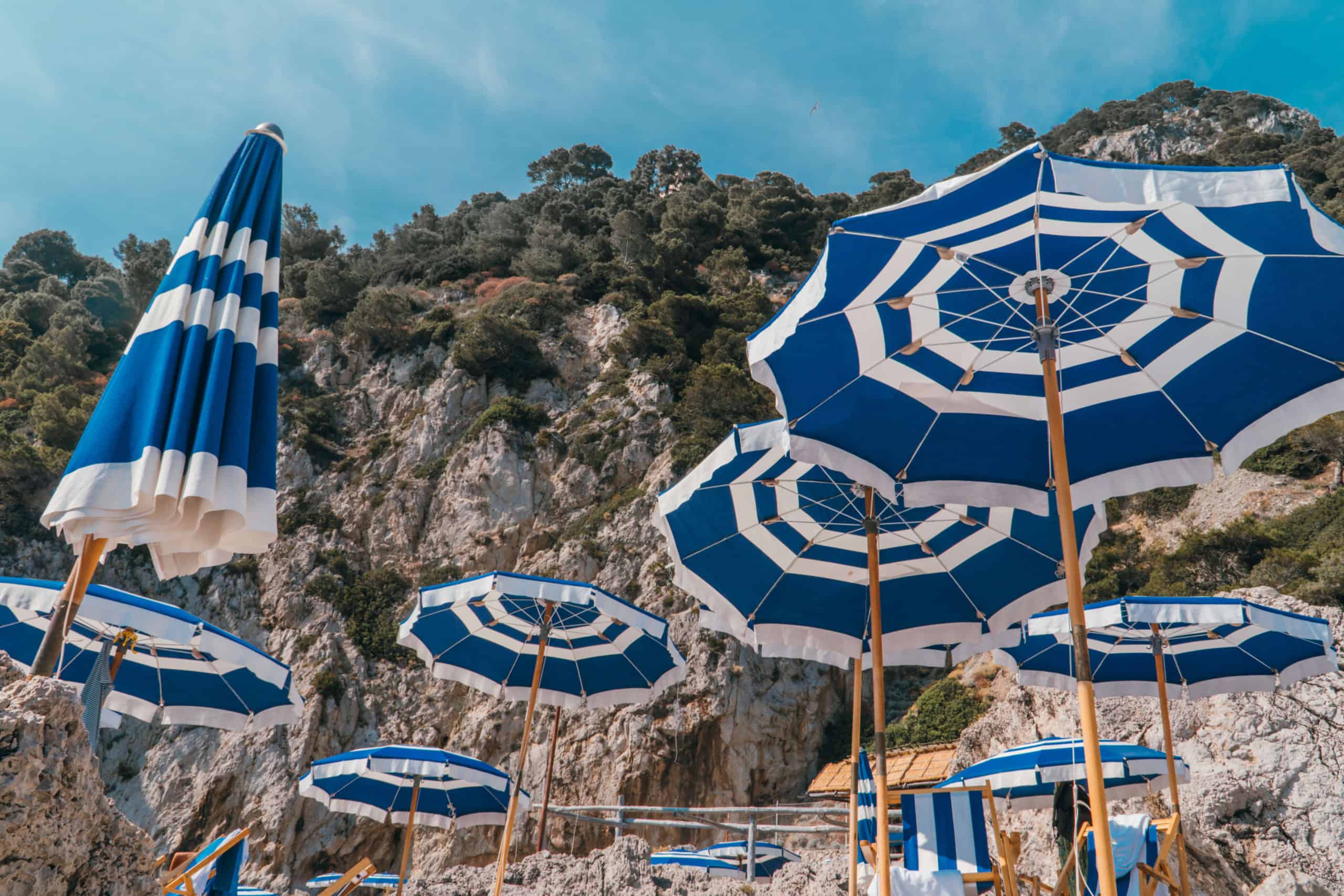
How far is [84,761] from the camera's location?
2.25 metres

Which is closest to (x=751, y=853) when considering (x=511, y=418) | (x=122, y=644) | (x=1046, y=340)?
(x=122, y=644)

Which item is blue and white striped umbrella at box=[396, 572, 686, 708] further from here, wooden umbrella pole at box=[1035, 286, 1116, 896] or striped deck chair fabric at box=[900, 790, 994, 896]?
wooden umbrella pole at box=[1035, 286, 1116, 896]

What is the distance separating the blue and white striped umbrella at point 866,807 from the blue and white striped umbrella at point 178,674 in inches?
181

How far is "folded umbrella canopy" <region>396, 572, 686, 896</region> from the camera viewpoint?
8.53 meters

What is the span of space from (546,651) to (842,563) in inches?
162

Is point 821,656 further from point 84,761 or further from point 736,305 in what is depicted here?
point 736,305

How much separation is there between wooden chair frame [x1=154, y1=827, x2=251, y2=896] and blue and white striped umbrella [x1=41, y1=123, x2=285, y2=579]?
1.93m

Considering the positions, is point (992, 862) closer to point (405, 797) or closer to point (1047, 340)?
point (1047, 340)

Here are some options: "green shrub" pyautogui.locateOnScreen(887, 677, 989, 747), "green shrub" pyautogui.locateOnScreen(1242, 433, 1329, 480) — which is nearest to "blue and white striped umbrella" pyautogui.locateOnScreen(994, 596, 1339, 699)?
"green shrub" pyautogui.locateOnScreen(887, 677, 989, 747)

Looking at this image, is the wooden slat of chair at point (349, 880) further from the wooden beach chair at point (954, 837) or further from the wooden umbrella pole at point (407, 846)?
the wooden beach chair at point (954, 837)

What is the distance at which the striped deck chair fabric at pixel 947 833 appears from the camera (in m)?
4.52

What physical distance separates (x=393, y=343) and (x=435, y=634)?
2163 cm

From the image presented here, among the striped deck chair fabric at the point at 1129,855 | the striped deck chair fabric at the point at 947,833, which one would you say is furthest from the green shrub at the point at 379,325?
the striped deck chair fabric at the point at 1129,855

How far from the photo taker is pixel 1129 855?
457cm
